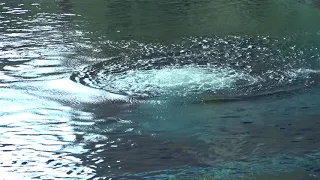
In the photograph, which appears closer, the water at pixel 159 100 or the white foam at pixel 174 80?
the water at pixel 159 100

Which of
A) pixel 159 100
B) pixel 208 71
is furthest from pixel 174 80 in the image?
pixel 159 100

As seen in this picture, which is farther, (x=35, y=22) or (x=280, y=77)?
(x=35, y=22)

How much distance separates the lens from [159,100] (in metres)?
7.81

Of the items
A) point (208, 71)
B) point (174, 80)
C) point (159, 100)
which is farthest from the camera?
point (208, 71)

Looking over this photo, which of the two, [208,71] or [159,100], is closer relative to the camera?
[159,100]

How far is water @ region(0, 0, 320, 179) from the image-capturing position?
5688 millimetres

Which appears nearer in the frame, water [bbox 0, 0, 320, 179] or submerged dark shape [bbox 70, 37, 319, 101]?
water [bbox 0, 0, 320, 179]

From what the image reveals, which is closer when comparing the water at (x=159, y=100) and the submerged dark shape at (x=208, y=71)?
the water at (x=159, y=100)

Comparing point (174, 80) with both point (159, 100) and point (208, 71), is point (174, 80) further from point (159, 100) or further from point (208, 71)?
point (159, 100)

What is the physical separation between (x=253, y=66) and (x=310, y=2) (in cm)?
1092

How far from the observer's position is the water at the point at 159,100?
5.69 metres

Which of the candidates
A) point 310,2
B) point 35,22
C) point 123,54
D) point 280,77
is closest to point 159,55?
point 123,54

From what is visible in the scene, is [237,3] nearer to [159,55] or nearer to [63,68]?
[159,55]

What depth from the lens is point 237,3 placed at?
19.2 meters
